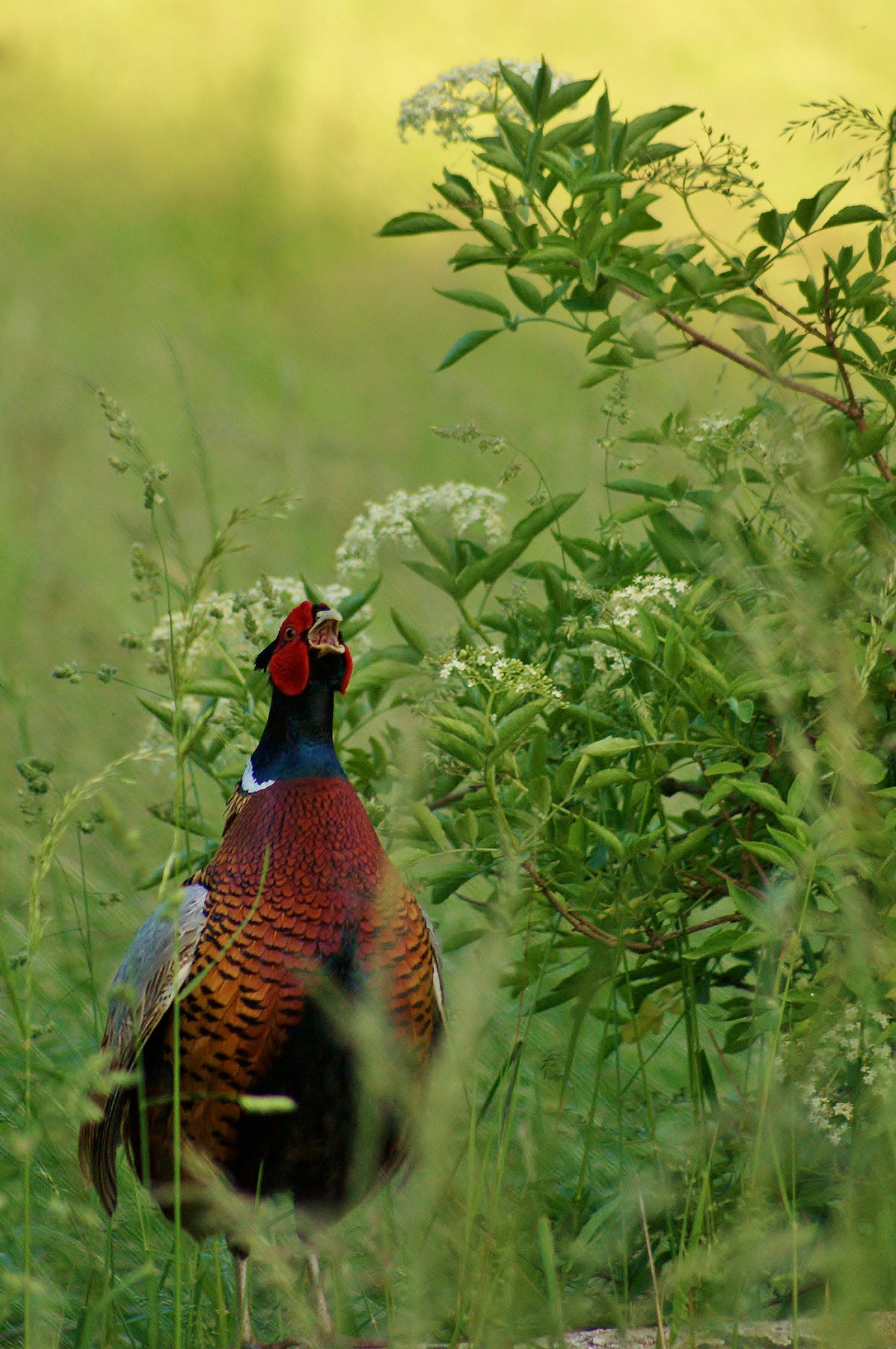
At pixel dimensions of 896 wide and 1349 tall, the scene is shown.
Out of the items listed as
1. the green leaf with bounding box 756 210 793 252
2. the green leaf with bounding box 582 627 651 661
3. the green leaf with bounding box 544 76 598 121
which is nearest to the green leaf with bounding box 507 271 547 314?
the green leaf with bounding box 544 76 598 121

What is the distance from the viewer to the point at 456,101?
220 cm

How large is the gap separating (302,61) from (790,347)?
7.47 metres

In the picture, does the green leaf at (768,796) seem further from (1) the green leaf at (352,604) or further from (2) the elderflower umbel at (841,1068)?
(1) the green leaf at (352,604)

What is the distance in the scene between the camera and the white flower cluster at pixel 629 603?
1.95 m

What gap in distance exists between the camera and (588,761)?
2115mm

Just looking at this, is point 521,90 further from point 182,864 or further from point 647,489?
point 182,864

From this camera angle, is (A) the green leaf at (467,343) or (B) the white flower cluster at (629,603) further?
(A) the green leaf at (467,343)

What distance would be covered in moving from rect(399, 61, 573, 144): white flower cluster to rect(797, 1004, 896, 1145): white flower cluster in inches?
56.3

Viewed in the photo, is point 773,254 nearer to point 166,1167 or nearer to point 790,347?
point 790,347

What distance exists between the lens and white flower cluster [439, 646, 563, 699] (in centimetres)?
166

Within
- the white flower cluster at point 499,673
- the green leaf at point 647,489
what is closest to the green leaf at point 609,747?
the white flower cluster at point 499,673

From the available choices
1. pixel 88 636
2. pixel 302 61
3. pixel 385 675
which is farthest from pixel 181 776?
pixel 302 61

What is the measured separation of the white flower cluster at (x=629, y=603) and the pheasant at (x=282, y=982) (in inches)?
15.7

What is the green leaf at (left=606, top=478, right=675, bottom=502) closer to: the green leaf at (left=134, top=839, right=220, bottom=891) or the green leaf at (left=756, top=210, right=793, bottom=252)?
the green leaf at (left=756, top=210, right=793, bottom=252)
